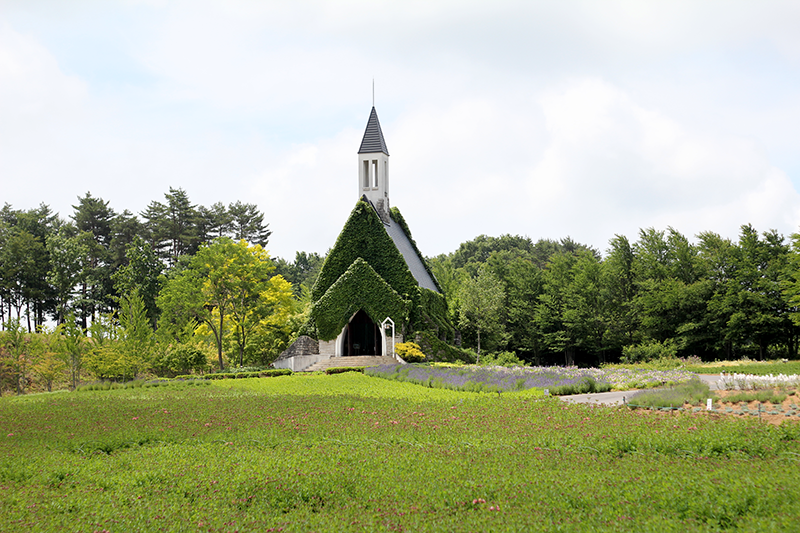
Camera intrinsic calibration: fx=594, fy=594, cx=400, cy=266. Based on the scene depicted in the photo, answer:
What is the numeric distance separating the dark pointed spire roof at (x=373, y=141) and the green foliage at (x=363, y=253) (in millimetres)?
6626

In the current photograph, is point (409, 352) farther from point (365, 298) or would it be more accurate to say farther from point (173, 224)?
point (173, 224)

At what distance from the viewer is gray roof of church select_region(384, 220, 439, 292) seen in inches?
1547

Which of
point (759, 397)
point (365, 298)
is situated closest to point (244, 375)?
point (365, 298)

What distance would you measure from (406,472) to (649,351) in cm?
3251

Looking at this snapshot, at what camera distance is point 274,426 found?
36.8 feet

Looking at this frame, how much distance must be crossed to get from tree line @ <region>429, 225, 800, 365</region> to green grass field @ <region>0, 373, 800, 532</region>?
28.3m

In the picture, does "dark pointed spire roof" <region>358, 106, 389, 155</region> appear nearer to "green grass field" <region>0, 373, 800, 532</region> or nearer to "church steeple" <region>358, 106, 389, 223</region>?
"church steeple" <region>358, 106, 389, 223</region>

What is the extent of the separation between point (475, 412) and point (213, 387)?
480 inches

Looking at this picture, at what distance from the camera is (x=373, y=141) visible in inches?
1644

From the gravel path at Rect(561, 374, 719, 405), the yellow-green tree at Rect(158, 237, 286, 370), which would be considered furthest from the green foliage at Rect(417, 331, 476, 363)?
the gravel path at Rect(561, 374, 719, 405)

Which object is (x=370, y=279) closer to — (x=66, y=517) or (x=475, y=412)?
(x=475, y=412)

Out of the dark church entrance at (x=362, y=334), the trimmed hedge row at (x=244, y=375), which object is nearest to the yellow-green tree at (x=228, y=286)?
the trimmed hedge row at (x=244, y=375)

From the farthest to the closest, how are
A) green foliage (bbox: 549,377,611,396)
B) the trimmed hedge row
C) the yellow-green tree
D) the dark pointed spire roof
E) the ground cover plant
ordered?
the dark pointed spire roof
the yellow-green tree
the trimmed hedge row
the ground cover plant
green foliage (bbox: 549,377,611,396)

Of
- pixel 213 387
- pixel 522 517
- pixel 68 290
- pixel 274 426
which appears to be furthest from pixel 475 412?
pixel 68 290
